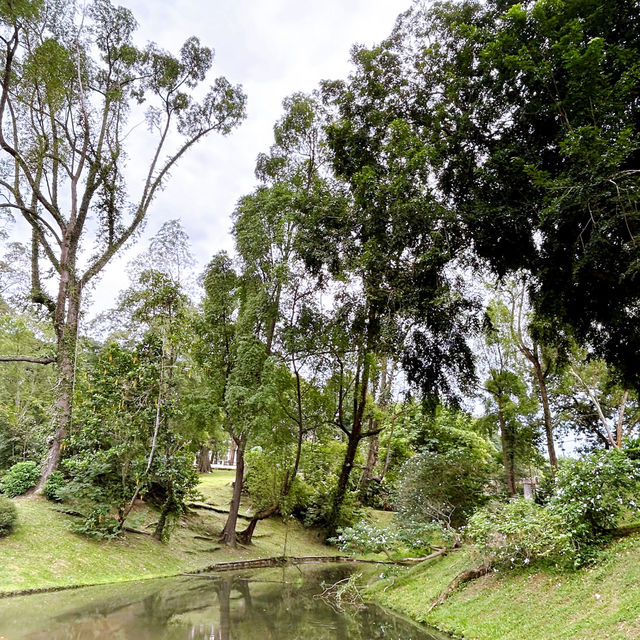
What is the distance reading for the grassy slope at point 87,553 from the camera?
9.34m

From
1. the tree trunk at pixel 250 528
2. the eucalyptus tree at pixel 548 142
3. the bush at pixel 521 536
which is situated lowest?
the tree trunk at pixel 250 528

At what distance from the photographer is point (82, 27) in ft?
50.5

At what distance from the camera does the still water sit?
6.39 meters

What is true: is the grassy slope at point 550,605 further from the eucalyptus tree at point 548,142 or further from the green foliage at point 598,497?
the eucalyptus tree at point 548,142

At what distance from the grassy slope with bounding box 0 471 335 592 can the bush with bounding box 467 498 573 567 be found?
27.1 ft

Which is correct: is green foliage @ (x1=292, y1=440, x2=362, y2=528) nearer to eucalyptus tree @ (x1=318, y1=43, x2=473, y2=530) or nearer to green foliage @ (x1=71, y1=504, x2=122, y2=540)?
green foliage @ (x1=71, y1=504, x2=122, y2=540)

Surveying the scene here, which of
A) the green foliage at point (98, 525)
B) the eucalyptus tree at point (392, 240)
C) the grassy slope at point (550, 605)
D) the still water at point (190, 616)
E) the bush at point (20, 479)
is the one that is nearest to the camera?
the grassy slope at point (550, 605)

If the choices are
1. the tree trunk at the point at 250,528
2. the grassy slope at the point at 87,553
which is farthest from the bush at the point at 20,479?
the tree trunk at the point at 250,528

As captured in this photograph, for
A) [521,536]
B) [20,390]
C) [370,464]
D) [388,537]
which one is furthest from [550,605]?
[20,390]

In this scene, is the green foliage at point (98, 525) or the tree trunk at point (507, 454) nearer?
the green foliage at point (98, 525)

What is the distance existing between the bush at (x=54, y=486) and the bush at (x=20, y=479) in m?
0.72

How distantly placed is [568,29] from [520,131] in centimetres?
183

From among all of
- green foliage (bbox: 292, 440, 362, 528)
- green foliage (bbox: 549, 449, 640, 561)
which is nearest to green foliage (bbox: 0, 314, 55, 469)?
green foliage (bbox: 292, 440, 362, 528)

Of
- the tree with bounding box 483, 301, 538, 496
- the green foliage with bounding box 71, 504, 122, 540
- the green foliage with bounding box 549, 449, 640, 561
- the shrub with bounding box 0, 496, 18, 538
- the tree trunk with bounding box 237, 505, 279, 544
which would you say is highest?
the tree with bounding box 483, 301, 538, 496
